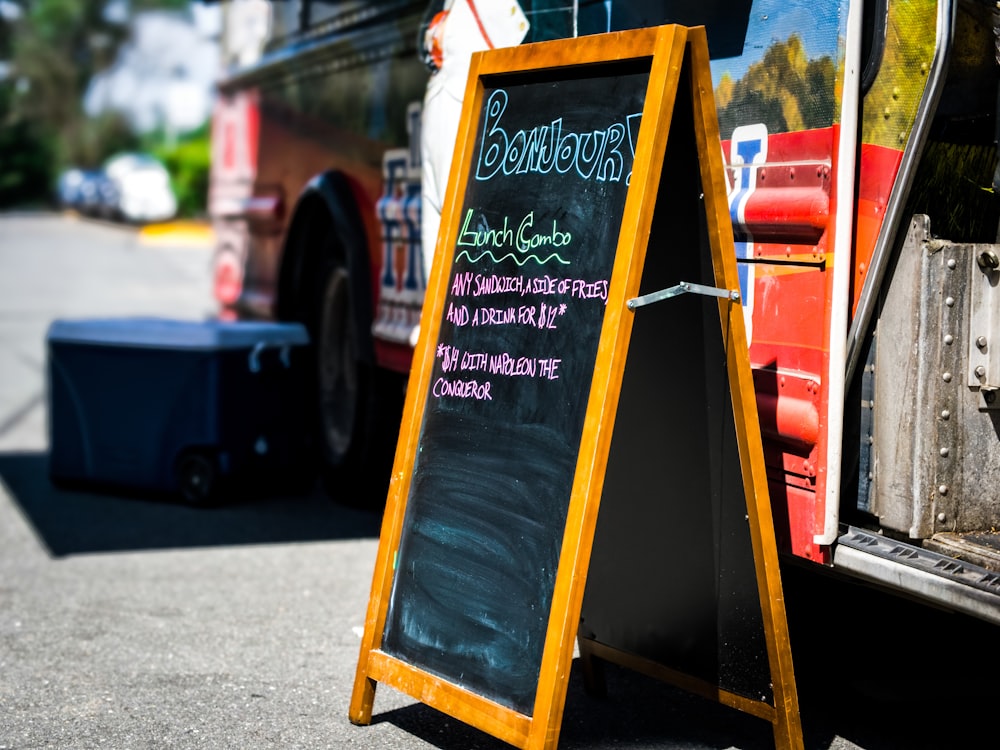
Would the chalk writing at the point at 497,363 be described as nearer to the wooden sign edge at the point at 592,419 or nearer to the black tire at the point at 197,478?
the wooden sign edge at the point at 592,419

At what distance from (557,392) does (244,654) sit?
1709 millimetres

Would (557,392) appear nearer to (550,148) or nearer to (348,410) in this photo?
(550,148)

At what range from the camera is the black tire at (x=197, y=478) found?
6621 millimetres

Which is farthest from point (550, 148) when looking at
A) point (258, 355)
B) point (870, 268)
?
point (258, 355)

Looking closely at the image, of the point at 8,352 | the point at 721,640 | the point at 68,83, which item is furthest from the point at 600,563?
the point at 68,83

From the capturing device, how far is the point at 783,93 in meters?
3.70

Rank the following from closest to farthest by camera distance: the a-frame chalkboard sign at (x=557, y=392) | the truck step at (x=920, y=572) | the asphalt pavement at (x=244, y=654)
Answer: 1. the truck step at (x=920, y=572)
2. the a-frame chalkboard sign at (x=557, y=392)
3. the asphalt pavement at (x=244, y=654)

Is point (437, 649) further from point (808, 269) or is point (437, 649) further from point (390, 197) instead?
point (390, 197)

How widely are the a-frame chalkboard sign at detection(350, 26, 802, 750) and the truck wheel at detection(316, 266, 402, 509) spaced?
268 centimetres

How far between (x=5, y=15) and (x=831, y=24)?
6237 centimetres

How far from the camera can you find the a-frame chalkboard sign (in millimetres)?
3303

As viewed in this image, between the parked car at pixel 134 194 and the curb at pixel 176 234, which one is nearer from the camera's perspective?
the curb at pixel 176 234

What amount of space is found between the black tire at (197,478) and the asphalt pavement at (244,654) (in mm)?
74

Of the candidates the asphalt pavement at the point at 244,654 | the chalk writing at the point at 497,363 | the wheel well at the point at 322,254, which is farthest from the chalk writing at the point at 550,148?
the wheel well at the point at 322,254
